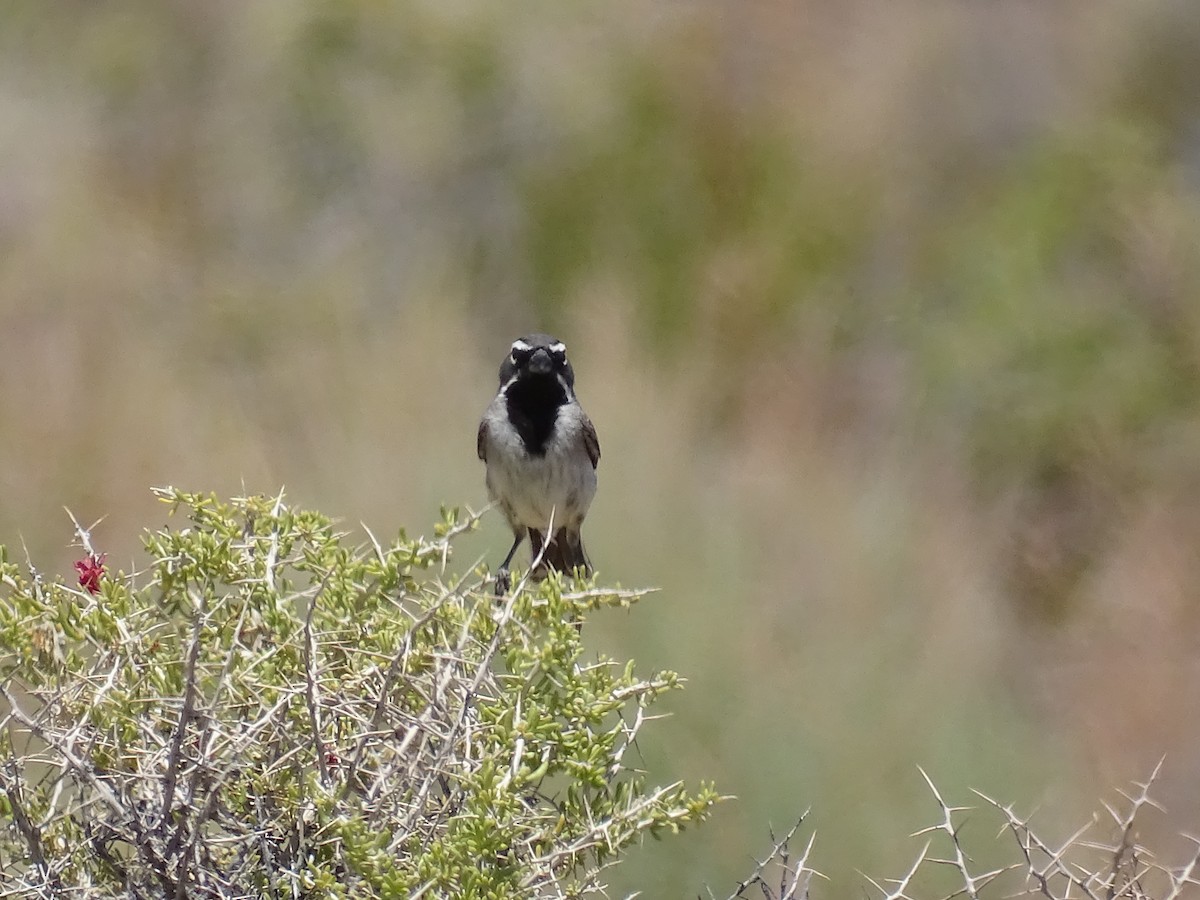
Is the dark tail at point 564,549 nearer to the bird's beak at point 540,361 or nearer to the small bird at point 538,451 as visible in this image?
the small bird at point 538,451

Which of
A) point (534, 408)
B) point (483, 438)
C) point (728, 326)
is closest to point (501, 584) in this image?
point (534, 408)

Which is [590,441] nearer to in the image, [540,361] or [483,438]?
[483,438]

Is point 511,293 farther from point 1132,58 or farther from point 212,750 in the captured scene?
point 212,750

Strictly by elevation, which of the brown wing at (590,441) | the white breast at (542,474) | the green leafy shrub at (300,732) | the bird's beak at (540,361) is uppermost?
the bird's beak at (540,361)

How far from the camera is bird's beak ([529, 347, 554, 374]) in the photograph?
5.40 metres

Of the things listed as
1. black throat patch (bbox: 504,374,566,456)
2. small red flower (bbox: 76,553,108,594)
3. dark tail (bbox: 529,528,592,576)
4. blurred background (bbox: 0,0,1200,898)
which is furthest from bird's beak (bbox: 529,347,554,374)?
small red flower (bbox: 76,553,108,594)

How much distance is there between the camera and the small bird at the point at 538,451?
18.7 feet

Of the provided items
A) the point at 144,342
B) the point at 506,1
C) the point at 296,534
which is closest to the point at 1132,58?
the point at 506,1

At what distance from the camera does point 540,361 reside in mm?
5402

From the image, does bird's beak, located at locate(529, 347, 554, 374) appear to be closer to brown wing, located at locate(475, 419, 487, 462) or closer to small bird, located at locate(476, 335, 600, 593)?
small bird, located at locate(476, 335, 600, 593)

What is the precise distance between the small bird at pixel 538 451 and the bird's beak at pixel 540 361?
0.16m

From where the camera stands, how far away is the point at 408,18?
13.3 m

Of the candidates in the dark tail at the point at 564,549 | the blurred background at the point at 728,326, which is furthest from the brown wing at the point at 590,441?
the blurred background at the point at 728,326

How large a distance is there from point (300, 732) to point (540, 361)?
3164mm
